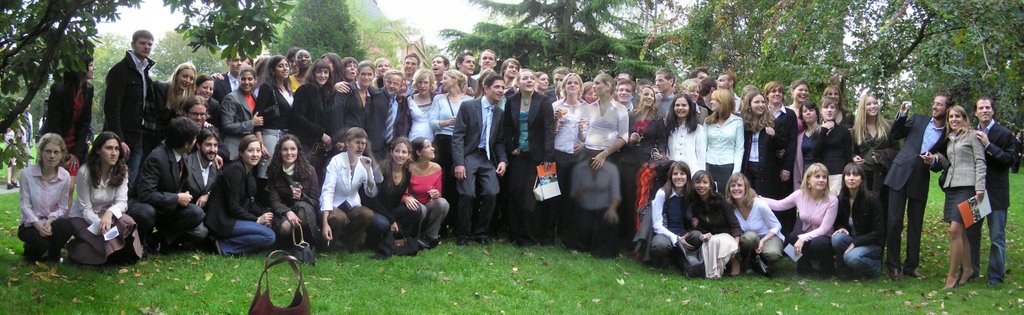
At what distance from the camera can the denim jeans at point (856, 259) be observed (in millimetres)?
7906

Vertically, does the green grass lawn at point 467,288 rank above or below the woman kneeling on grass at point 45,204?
below

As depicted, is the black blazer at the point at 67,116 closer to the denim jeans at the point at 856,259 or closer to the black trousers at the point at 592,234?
the black trousers at the point at 592,234

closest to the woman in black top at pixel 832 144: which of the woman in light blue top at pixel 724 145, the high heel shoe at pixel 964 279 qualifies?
the woman in light blue top at pixel 724 145

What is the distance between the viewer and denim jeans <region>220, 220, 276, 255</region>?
7.33 m

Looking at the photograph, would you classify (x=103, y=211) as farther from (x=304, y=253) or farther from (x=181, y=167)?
(x=304, y=253)

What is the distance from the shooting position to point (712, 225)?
26.4ft

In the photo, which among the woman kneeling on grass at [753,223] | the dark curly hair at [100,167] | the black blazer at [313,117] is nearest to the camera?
the dark curly hair at [100,167]

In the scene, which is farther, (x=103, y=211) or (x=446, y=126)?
(x=446, y=126)

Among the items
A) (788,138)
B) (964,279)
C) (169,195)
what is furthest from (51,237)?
(964,279)

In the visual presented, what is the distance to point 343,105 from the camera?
8516 millimetres

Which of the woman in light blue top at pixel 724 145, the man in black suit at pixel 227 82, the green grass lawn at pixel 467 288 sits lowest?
the green grass lawn at pixel 467 288

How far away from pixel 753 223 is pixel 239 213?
4.79m

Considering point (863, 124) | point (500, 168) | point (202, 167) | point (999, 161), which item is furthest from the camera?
point (500, 168)

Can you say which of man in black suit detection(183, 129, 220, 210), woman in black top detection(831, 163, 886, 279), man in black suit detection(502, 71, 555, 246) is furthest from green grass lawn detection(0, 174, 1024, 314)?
man in black suit detection(183, 129, 220, 210)
